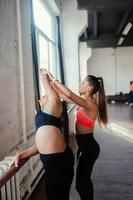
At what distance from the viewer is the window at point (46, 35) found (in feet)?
17.8

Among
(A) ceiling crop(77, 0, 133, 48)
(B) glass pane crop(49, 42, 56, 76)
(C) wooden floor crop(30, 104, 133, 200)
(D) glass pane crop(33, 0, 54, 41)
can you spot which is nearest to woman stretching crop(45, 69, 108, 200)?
(C) wooden floor crop(30, 104, 133, 200)

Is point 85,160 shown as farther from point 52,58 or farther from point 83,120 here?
point 52,58

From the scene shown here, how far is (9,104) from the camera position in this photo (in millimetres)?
2816

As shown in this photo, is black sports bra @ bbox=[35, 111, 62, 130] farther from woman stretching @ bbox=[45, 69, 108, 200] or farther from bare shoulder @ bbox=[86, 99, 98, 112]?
bare shoulder @ bbox=[86, 99, 98, 112]

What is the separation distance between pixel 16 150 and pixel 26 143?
0.42 meters

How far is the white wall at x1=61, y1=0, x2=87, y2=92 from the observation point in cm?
754

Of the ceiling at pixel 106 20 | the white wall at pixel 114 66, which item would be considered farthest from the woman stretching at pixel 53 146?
the white wall at pixel 114 66

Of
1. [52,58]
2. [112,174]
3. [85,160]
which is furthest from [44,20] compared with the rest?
[85,160]

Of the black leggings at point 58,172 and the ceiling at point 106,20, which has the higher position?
the ceiling at point 106,20

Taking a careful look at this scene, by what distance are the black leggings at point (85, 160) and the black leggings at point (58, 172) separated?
758 millimetres

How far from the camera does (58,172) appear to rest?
1894 millimetres

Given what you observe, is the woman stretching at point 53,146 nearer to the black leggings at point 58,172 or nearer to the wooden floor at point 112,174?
the black leggings at point 58,172

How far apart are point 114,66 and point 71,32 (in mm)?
11139

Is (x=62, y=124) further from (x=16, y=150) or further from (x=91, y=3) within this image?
(x=91, y=3)
